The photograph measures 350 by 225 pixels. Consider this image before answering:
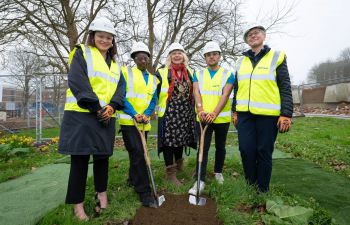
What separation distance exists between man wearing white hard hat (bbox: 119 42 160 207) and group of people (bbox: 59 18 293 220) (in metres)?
0.01

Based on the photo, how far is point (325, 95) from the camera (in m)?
17.4

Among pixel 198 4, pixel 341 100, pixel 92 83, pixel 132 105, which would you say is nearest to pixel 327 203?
pixel 132 105

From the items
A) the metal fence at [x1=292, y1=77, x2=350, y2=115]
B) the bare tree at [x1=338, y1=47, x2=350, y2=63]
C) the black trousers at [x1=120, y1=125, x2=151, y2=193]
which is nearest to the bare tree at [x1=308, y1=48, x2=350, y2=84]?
the bare tree at [x1=338, y1=47, x2=350, y2=63]

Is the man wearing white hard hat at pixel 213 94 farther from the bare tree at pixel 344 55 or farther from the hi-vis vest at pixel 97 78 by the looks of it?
the bare tree at pixel 344 55

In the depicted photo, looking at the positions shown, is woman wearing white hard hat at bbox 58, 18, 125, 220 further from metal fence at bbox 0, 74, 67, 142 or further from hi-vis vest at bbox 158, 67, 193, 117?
metal fence at bbox 0, 74, 67, 142

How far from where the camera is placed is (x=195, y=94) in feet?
12.7

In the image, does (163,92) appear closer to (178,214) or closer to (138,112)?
(138,112)

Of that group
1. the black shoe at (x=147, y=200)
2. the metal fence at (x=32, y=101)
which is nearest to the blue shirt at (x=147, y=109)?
the black shoe at (x=147, y=200)

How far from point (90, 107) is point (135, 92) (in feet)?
2.86

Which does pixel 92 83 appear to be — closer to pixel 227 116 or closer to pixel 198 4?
pixel 227 116

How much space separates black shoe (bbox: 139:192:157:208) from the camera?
10.4 ft

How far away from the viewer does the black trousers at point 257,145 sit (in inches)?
128

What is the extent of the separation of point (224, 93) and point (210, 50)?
1.98 feet

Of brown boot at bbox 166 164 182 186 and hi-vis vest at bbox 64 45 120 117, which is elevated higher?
hi-vis vest at bbox 64 45 120 117
